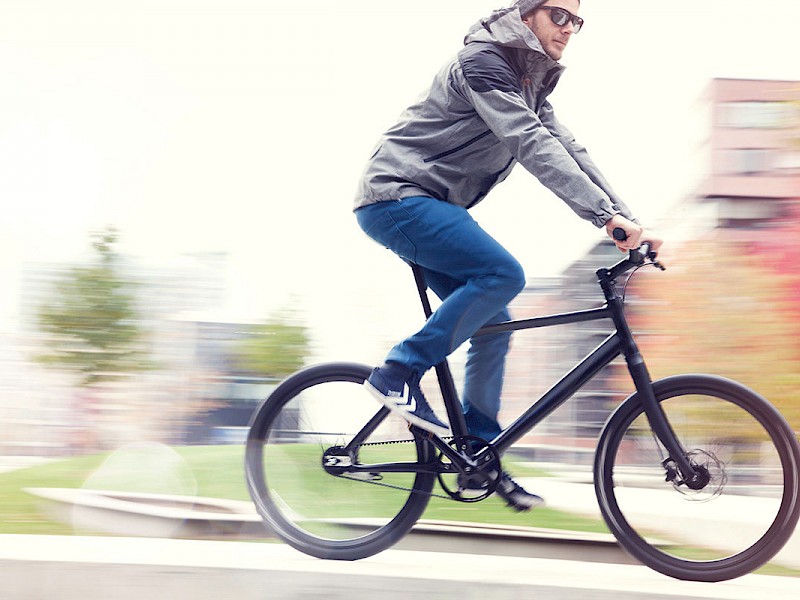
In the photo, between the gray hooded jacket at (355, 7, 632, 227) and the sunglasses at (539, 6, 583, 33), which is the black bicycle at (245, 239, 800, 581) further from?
the sunglasses at (539, 6, 583, 33)

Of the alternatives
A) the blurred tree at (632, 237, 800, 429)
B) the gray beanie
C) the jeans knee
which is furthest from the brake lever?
the blurred tree at (632, 237, 800, 429)

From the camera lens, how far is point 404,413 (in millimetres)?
3010

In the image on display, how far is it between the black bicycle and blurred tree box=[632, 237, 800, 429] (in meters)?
5.73

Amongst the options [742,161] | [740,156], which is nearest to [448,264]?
[740,156]

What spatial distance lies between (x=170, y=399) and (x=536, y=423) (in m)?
62.8

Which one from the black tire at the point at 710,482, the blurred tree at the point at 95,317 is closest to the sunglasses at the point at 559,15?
the black tire at the point at 710,482

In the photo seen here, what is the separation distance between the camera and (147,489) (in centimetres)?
860

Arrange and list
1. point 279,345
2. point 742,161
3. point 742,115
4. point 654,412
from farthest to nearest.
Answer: point 279,345
point 742,161
point 742,115
point 654,412

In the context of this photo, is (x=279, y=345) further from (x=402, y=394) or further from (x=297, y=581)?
(x=297, y=581)

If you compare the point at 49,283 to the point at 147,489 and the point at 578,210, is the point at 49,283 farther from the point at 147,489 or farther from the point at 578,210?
the point at 578,210

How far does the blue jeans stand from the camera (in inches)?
116

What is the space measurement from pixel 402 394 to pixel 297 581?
69cm

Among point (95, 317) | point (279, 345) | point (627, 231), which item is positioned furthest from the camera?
point (279, 345)

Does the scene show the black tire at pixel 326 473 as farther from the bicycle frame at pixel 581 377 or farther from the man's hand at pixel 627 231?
the man's hand at pixel 627 231
